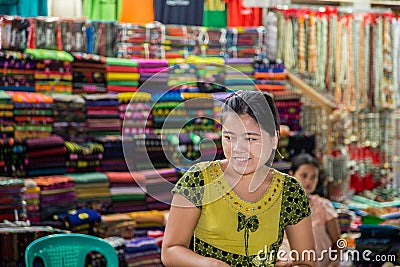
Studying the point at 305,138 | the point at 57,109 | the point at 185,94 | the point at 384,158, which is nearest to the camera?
the point at 57,109

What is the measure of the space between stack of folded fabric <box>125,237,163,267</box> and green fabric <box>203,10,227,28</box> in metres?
1.80

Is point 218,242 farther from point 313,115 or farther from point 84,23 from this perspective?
point 313,115

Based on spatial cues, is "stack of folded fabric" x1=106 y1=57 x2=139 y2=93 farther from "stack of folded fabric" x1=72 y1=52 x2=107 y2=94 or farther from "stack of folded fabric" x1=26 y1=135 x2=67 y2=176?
"stack of folded fabric" x1=26 y1=135 x2=67 y2=176

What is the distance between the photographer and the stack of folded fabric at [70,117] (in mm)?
4262

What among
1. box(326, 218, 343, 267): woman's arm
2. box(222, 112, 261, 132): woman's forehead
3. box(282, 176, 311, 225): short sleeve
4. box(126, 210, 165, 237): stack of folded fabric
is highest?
box(222, 112, 261, 132): woman's forehead

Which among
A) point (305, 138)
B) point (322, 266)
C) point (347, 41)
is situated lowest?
point (322, 266)

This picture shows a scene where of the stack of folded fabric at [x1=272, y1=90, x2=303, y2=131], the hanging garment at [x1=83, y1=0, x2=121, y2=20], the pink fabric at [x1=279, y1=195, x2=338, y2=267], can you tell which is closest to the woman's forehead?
the pink fabric at [x1=279, y1=195, x2=338, y2=267]

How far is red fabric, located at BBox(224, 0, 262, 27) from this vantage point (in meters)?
5.25

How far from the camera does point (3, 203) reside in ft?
12.3

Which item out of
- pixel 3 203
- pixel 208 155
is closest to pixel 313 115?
pixel 3 203

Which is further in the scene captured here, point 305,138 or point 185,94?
point 305,138

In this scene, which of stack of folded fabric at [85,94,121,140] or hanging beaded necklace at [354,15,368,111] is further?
hanging beaded necklace at [354,15,368,111]

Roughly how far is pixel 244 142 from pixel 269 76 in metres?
3.25

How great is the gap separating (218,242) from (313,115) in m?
3.55
